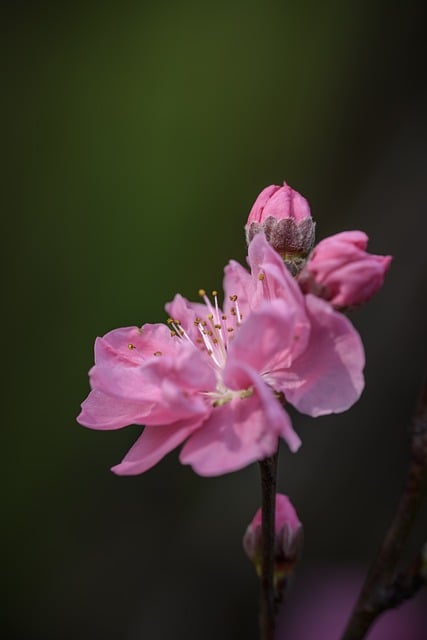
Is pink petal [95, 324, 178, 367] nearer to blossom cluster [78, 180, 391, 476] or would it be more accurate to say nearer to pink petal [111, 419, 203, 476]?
blossom cluster [78, 180, 391, 476]

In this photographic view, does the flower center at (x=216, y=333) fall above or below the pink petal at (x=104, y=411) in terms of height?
above

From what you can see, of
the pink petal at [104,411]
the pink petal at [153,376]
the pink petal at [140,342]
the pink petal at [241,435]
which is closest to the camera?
the pink petal at [241,435]

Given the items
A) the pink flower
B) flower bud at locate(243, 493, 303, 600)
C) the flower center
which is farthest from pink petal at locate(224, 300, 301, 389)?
flower bud at locate(243, 493, 303, 600)

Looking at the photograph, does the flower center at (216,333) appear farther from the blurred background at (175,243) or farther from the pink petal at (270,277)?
the blurred background at (175,243)

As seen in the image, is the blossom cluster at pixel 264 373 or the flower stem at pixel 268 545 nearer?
the blossom cluster at pixel 264 373

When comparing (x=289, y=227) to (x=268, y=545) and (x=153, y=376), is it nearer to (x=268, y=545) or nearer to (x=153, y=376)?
(x=153, y=376)

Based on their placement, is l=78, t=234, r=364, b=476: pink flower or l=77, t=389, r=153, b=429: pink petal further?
l=77, t=389, r=153, b=429: pink petal

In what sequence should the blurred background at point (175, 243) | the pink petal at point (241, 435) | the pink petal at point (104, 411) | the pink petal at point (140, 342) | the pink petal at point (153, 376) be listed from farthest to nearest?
1. the blurred background at point (175, 243)
2. the pink petal at point (140, 342)
3. the pink petal at point (104, 411)
4. the pink petal at point (153, 376)
5. the pink petal at point (241, 435)

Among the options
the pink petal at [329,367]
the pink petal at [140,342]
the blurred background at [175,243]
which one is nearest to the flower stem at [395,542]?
Result: the pink petal at [329,367]

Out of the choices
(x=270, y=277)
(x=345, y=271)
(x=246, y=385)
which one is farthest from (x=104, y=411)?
(x=345, y=271)
